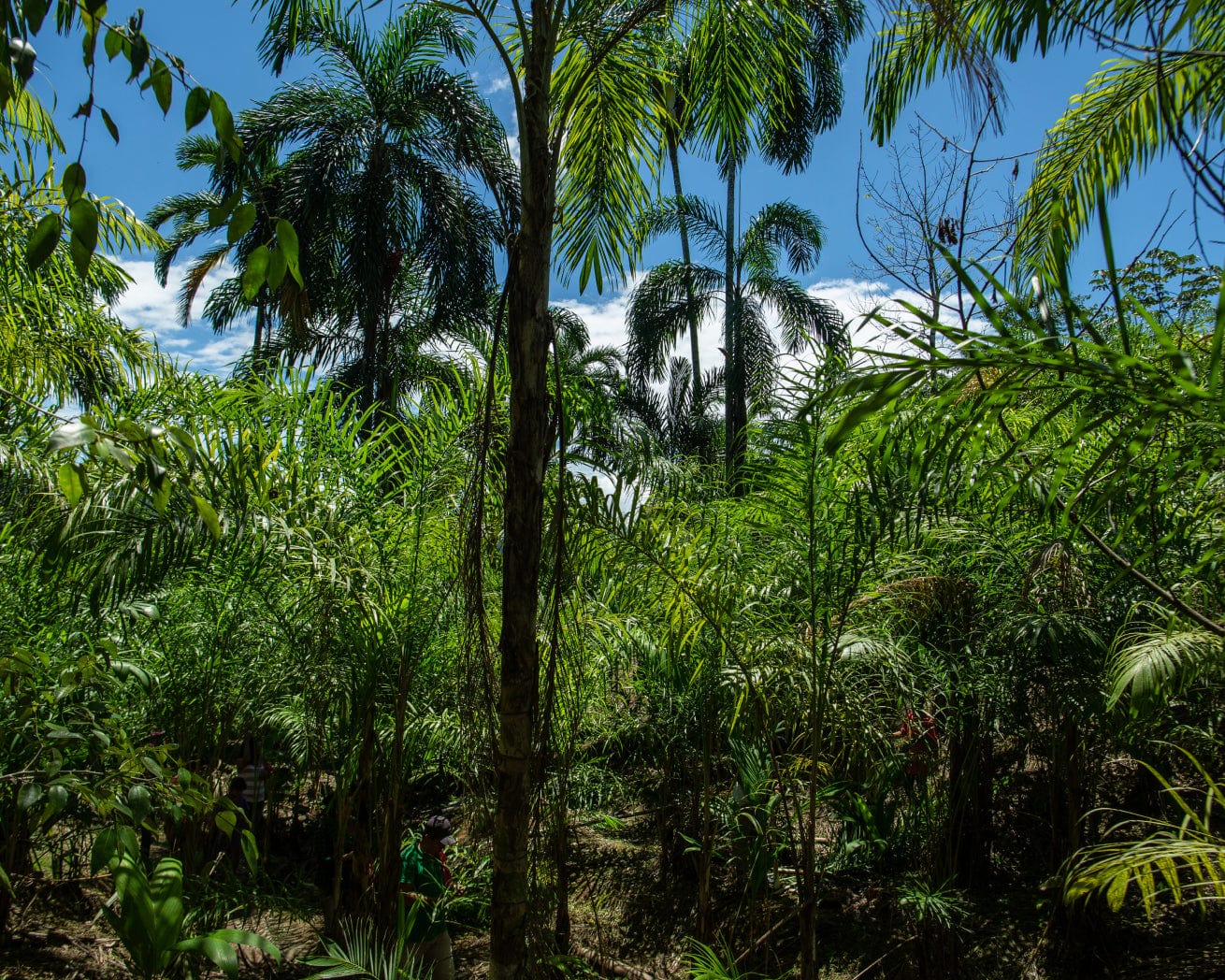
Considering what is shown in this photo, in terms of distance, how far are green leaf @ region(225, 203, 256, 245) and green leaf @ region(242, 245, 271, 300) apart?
0.11ft

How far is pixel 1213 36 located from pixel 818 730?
9.51ft

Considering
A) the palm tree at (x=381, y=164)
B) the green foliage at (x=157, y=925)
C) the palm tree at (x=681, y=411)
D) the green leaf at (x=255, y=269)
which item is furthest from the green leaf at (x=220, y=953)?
the palm tree at (x=681, y=411)

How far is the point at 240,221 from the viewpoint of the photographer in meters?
1.26

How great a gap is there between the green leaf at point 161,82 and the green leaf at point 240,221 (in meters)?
0.16

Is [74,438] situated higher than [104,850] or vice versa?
[74,438]

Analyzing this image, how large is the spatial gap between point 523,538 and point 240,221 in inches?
52.0

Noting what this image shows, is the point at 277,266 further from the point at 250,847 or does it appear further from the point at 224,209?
the point at 250,847

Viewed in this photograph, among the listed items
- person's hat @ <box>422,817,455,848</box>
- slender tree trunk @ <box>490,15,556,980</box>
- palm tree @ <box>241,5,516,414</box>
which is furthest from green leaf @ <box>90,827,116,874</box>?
palm tree @ <box>241,5,516,414</box>

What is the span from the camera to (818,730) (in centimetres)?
339

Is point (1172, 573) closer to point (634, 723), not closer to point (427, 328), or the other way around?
point (634, 723)

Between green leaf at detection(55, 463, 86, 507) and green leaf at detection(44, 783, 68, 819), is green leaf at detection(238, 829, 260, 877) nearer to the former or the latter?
green leaf at detection(44, 783, 68, 819)

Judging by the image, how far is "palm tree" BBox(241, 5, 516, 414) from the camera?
12.8 meters

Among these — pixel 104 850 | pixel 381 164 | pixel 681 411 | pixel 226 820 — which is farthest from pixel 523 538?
pixel 681 411

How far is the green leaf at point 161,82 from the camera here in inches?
48.9
